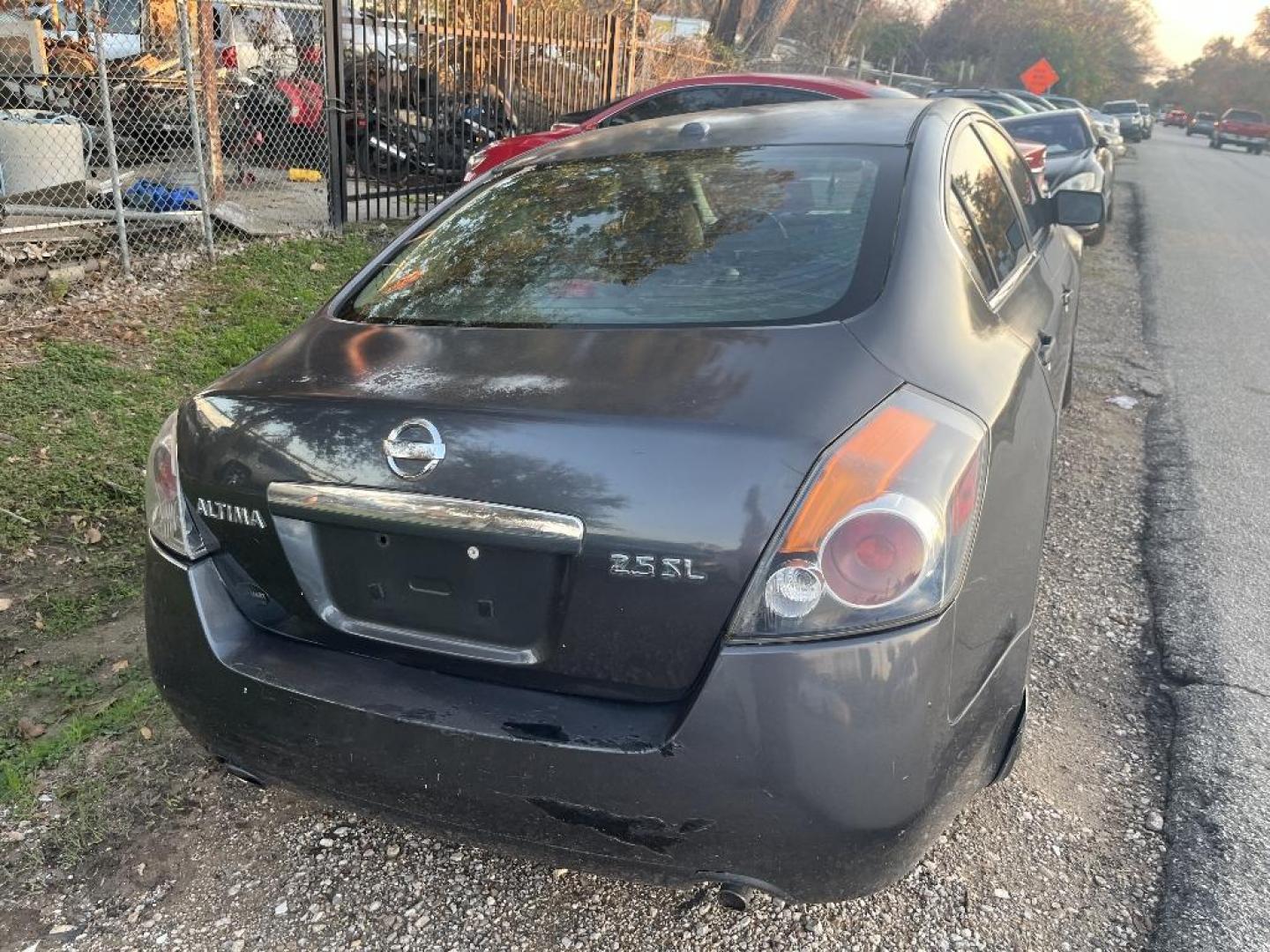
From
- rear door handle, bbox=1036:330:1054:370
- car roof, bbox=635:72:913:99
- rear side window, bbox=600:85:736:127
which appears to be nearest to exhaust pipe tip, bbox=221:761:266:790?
rear door handle, bbox=1036:330:1054:370

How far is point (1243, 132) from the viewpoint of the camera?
1892 inches

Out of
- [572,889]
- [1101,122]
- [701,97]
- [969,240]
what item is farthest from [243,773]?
[1101,122]

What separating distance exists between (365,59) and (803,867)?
8.82m

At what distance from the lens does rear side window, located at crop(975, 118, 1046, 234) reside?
3706mm

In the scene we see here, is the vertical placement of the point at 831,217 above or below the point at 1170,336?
above

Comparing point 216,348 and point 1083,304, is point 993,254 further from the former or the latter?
point 1083,304

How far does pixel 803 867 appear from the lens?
5.80 ft

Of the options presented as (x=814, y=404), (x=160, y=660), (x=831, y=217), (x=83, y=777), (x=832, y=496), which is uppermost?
(x=831, y=217)

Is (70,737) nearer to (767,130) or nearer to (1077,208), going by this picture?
(767,130)

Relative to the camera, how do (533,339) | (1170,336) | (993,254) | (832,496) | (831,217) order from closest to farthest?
(832,496)
(533,339)
(831,217)
(993,254)
(1170,336)

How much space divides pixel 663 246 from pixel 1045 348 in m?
1.23

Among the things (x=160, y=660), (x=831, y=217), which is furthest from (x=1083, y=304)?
(x=160, y=660)

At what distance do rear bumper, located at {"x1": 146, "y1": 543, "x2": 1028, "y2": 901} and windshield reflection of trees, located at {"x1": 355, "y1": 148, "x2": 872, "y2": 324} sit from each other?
0.82m

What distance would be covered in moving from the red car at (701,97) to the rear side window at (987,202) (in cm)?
462
